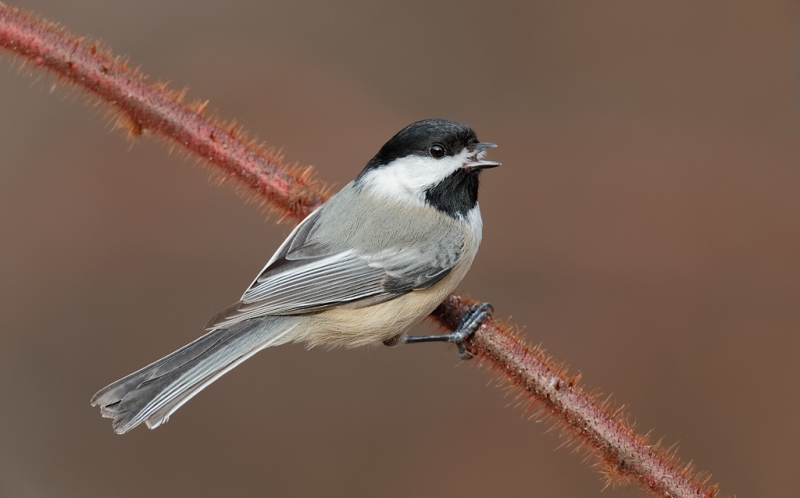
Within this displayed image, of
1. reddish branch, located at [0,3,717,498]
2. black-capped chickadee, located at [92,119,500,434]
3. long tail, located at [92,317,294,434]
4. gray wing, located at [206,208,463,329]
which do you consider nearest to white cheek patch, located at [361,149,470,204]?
black-capped chickadee, located at [92,119,500,434]

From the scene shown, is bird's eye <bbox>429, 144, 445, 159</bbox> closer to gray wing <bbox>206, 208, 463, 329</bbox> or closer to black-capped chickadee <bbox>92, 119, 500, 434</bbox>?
black-capped chickadee <bbox>92, 119, 500, 434</bbox>

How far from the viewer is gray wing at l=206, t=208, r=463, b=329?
180 cm

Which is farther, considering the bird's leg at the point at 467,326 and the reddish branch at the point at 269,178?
the bird's leg at the point at 467,326

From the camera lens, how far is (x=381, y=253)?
1.87 meters

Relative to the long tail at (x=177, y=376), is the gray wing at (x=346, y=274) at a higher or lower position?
higher

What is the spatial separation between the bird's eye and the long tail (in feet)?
2.07

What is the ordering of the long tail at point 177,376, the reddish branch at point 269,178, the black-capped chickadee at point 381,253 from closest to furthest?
the reddish branch at point 269,178, the long tail at point 177,376, the black-capped chickadee at point 381,253

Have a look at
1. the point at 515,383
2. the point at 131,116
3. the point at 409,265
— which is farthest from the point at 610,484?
the point at 131,116

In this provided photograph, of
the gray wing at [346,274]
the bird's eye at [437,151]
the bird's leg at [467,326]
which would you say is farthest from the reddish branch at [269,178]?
the bird's eye at [437,151]

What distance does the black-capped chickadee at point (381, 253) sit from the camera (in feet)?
5.91

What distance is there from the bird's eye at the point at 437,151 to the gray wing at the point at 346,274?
24 cm

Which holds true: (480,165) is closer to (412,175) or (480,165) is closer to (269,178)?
(412,175)

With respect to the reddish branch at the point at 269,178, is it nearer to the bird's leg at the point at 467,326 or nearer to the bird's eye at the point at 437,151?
the bird's leg at the point at 467,326

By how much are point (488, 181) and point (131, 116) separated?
1.70 metres
